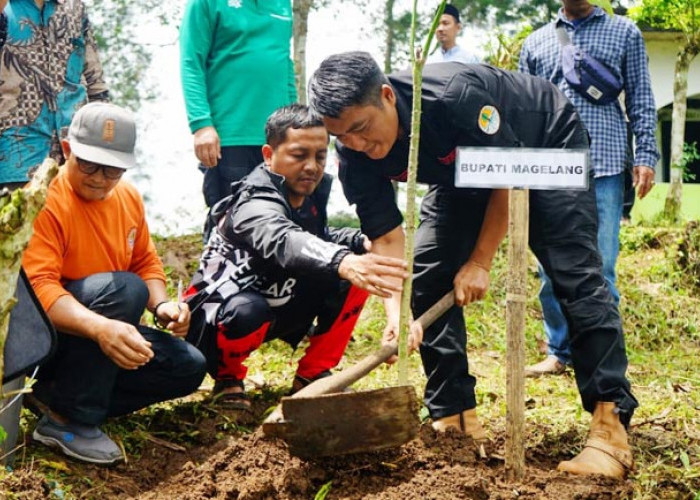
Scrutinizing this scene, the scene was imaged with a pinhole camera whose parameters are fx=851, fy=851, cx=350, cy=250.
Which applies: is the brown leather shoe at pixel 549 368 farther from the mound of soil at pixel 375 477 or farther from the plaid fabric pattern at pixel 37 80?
the plaid fabric pattern at pixel 37 80

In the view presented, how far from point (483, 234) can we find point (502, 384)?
→ 1380 mm

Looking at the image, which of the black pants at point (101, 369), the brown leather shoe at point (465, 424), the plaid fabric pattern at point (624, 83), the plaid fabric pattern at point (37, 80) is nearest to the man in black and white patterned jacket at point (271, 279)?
the black pants at point (101, 369)

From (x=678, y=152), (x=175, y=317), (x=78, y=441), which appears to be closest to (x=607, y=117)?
(x=175, y=317)

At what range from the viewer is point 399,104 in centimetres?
309

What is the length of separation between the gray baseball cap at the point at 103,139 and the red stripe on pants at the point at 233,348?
845 millimetres

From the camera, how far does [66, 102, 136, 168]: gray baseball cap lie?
10.3 feet

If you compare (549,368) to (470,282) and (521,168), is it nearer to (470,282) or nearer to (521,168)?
(470,282)

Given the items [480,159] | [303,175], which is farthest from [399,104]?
[303,175]

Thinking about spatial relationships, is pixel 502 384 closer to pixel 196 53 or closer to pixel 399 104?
pixel 399 104

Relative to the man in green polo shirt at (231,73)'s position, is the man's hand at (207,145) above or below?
below

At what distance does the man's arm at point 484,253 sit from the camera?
10.8 ft

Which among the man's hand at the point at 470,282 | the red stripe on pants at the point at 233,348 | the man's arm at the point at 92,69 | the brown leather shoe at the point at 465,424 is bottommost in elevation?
Answer: the brown leather shoe at the point at 465,424

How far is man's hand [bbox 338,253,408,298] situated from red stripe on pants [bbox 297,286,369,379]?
106cm

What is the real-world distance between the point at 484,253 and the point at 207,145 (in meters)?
1.57
